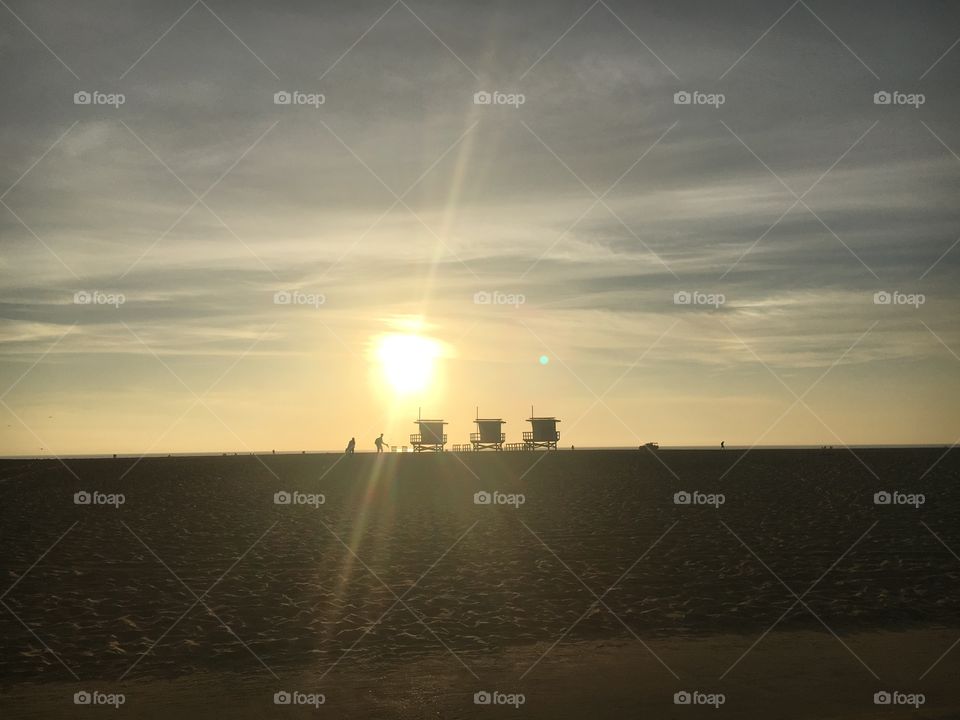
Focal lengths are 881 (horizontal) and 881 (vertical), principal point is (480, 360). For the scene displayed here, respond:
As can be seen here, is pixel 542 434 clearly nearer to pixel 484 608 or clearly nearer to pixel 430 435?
pixel 430 435

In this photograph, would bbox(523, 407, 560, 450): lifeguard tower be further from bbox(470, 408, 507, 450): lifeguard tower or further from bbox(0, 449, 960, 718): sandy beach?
bbox(0, 449, 960, 718): sandy beach

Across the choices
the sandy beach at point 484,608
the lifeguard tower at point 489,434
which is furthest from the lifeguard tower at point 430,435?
the sandy beach at point 484,608

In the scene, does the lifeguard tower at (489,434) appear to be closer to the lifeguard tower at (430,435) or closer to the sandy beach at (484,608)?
the lifeguard tower at (430,435)

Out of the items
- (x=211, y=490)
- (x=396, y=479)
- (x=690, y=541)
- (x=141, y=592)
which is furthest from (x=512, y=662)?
(x=396, y=479)

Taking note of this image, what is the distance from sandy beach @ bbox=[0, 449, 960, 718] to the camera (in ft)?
37.7

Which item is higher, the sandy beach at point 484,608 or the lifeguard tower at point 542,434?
the lifeguard tower at point 542,434

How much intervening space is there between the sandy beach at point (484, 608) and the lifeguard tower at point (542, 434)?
2213 inches

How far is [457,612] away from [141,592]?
6.70 m

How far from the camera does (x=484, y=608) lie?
16766 millimetres

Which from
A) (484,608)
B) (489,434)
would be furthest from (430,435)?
(484,608)

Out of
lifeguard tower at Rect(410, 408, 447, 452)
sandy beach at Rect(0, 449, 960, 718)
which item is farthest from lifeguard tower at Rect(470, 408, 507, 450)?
sandy beach at Rect(0, 449, 960, 718)

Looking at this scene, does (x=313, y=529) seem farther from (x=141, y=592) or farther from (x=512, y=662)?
(x=512, y=662)

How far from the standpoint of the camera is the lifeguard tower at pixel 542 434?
9118 cm

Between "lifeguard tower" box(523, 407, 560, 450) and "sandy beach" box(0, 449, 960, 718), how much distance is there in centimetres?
5620
